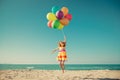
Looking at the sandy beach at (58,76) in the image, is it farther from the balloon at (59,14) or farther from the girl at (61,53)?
the balloon at (59,14)

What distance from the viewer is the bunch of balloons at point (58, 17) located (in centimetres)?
514

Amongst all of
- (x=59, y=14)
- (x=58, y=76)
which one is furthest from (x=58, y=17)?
(x=58, y=76)

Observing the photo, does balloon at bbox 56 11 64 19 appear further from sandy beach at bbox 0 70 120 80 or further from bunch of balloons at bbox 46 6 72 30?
sandy beach at bbox 0 70 120 80

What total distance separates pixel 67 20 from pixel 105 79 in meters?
2.34

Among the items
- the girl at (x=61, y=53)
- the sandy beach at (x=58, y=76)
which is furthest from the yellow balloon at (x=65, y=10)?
the sandy beach at (x=58, y=76)

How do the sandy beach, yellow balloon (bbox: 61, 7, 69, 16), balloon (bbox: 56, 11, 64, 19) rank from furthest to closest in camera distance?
the sandy beach
yellow balloon (bbox: 61, 7, 69, 16)
balloon (bbox: 56, 11, 64, 19)

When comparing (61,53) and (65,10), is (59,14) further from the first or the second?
(61,53)

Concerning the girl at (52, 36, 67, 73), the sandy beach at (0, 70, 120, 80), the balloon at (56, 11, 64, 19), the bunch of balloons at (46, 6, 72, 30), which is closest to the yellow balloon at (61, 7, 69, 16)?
the bunch of balloons at (46, 6, 72, 30)

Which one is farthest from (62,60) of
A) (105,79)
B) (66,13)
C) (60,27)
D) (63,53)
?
(105,79)

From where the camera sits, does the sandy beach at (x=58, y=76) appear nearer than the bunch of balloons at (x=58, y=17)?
No

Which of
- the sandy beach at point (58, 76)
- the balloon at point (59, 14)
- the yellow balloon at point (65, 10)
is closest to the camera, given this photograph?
the balloon at point (59, 14)

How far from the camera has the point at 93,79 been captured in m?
6.40

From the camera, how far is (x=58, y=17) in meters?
5.18

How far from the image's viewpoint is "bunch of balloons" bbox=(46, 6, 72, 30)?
5141mm
